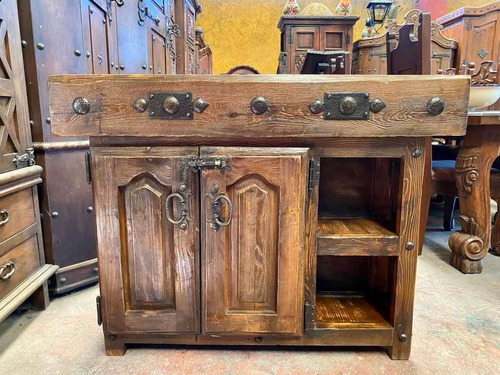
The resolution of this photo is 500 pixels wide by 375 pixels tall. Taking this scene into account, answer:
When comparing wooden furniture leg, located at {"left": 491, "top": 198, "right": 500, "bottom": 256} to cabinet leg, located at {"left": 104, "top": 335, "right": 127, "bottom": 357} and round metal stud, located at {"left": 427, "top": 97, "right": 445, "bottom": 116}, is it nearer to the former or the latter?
round metal stud, located at {"left": 427, "top": 97, "right": 445, "bottom": 116}

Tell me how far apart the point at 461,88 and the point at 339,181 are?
0.48 metres

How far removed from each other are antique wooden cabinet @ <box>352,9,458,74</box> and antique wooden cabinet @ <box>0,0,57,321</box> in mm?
4881

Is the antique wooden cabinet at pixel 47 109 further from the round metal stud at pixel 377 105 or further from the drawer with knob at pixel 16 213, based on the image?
the round metal stud at pixel 377 105

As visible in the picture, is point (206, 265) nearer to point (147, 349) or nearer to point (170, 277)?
point (170, 277)

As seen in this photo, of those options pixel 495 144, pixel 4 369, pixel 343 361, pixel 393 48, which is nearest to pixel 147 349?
pixel 4 369

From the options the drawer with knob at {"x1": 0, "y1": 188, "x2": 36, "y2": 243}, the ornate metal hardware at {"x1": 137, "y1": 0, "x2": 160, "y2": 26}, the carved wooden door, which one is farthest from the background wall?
the drawer with knob at {"x1": 0, "y1": 188, "x2": 36, "y2": 243}

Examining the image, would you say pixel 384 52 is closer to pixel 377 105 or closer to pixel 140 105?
pixel 377 105

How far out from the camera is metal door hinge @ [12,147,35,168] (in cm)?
117

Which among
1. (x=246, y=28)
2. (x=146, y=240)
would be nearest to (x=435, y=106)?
(x=146, y=240)

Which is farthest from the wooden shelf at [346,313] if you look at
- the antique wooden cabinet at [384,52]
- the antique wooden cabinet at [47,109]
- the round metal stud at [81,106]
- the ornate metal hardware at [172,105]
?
the antique wooden cabinet at [384,52]

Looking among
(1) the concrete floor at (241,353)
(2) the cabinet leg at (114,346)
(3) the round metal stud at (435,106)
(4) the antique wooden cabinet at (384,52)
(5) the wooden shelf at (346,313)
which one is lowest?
(1) the concrete floor at (241,353)

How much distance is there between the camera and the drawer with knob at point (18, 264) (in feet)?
3.54

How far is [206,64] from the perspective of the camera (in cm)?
598

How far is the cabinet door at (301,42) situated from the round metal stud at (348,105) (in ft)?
12.6
